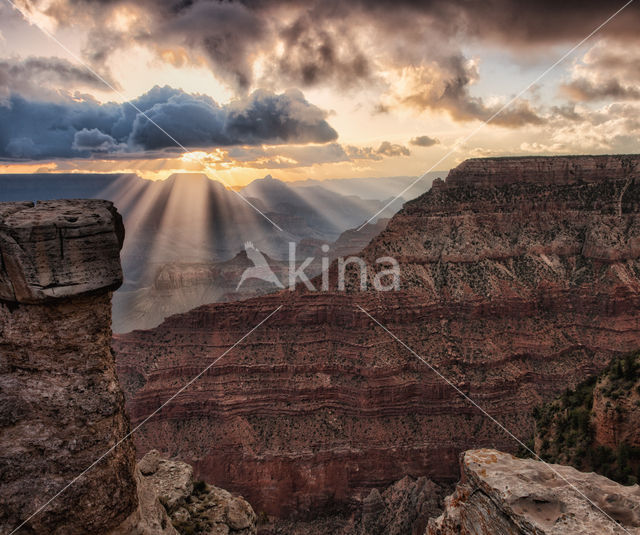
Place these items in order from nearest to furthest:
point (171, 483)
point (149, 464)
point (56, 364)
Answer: point (56, 364) → point (171, 483) → point (149, 464)

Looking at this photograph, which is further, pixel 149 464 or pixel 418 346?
pixel 418 346

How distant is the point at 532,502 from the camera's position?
1081 centimetres

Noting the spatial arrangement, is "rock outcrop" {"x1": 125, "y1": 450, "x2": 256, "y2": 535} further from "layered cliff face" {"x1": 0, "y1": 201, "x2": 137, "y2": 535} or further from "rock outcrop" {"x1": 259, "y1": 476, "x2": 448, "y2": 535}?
"rock outcrop" {"x1": 259, "y1": 476, "x2": 448, "y2": 535}

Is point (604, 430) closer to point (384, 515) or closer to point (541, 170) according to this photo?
point (384, 515)


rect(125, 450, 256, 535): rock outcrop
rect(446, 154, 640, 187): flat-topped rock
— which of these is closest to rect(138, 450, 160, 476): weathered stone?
rect(125, 450, 256, 535): rock outcrop

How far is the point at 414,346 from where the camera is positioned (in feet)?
139

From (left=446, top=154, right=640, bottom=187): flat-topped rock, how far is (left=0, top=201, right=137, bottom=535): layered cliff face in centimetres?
4873

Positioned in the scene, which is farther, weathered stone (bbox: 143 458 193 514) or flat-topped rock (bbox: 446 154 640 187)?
flat-topped rock (bbox: 446 154 640 187)

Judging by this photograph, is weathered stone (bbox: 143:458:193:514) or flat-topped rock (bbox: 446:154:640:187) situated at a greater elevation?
flat-topped rock (bbox: 446:154:640:187)

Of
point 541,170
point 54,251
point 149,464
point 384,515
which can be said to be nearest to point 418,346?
point 384,515

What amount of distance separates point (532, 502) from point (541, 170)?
1957 inches

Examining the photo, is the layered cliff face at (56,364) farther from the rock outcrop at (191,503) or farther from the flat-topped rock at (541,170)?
the flat-topped rock at (541,170)

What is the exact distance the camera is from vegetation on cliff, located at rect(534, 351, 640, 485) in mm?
17266

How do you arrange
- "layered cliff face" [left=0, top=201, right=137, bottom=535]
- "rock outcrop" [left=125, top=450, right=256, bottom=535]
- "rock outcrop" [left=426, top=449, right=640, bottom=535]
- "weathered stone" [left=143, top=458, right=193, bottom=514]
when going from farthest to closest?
"weathered stone" [left=143, top=458, right=193, bottom=514], "rock outcrop" [left=125, top=450, right=256, bottom=535], "rock outcrop" [left=426, top=449, right=640, bottom=535], "layered cliff face" [left=0, top=201, right=137, bottom=535]
